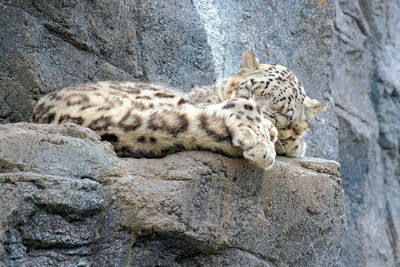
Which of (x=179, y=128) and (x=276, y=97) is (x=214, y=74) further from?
(x=179, y=128)

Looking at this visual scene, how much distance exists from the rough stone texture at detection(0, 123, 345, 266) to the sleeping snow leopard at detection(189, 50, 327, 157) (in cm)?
55

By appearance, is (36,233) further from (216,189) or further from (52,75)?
(52,75)

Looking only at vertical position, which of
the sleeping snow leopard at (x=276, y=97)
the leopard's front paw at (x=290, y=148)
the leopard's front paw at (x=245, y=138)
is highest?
the leopard's front paw at (x=245, y=138)

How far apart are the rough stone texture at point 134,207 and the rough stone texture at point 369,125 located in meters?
3.04

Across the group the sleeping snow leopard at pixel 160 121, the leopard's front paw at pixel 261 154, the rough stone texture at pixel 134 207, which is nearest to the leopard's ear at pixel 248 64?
the sleeping snow leopard at pixel 160 121

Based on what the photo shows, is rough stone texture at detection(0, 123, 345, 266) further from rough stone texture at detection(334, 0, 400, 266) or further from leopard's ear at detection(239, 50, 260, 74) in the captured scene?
rough stone texture at detection(334, 0, 400, 266)

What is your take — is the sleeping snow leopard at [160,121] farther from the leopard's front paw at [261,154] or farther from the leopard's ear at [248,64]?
the leopard's ear at [248,64]

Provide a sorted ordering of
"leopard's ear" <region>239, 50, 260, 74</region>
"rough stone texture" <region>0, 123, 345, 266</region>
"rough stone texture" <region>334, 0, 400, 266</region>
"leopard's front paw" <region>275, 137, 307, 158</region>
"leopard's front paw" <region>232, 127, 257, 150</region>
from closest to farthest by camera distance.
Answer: "rough stone texture" <region>0, 123, 345, 266</region>, "leopard's front paw" <region>232, 127, 257, 150</region>, "leopard's front paw" <region>275, 137, 307, 158</region>, "leopard's ear" <region>239, 50, 260, 74</region>, "rough stone texture" <region>334, 0, 400, 266</region>

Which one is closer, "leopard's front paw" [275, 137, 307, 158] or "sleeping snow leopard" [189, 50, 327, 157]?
"leopard's front paw" [275, 137, 307, 158]

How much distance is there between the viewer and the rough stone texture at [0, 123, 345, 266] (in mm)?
2232

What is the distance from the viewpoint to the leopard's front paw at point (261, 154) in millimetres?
2598

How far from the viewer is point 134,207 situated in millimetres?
2400

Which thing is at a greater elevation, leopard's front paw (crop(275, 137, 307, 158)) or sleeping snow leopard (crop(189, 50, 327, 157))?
sleeping snow leopard (crop(189, 50, 327, 157))

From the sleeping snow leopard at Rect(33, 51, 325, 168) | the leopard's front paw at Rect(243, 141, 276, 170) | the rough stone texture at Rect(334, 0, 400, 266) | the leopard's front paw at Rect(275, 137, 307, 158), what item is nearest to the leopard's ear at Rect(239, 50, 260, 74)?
Answer: the leopard's front paw at Rect(275, 137, 307, 158)
